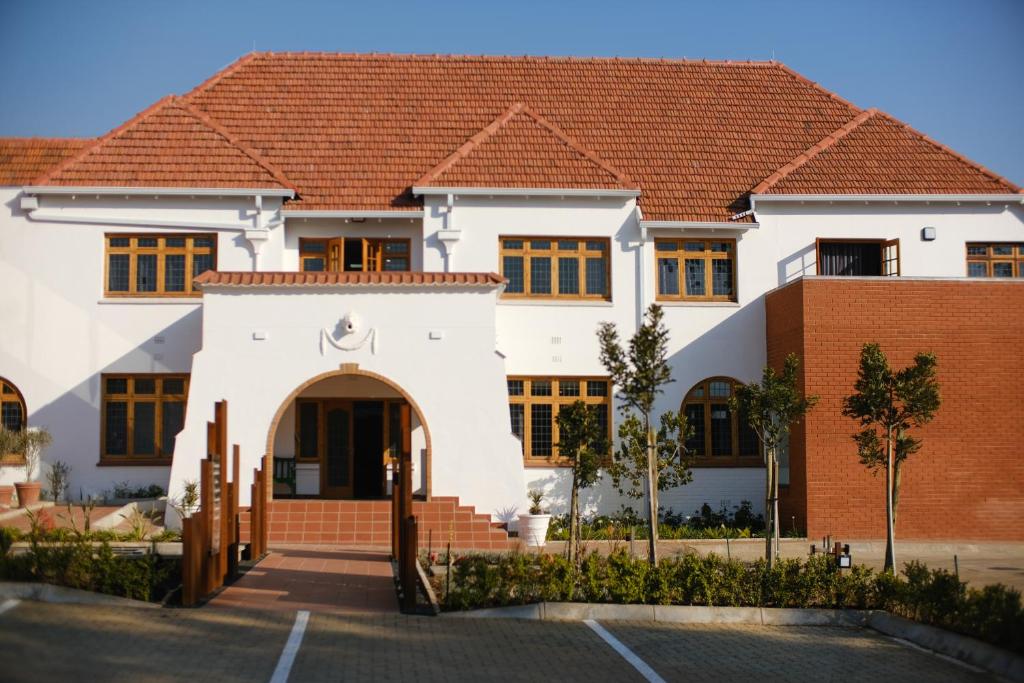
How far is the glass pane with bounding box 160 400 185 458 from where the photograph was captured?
24.1m

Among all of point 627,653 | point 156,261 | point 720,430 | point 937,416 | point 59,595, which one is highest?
point 156,261

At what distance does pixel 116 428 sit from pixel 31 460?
5.82 feet

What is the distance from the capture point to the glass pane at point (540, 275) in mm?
24703

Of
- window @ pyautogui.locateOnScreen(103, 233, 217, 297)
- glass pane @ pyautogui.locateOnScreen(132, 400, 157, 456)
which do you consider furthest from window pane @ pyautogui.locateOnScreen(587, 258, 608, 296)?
glass pane @ pyautogui.locateOnScreen(132, 400, 157, 456)

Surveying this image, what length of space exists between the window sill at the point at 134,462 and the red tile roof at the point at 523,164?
315 inches

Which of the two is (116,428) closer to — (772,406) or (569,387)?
(569,387)

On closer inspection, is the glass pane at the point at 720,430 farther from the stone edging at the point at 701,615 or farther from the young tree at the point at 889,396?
the stone edging at the point at 701,615

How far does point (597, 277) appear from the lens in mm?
24938

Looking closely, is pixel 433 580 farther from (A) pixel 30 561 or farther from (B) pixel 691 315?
(B) pixel 691 315

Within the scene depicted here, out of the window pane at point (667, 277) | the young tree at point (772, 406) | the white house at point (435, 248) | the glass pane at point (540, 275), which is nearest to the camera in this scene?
the young tree at point (772, 406)

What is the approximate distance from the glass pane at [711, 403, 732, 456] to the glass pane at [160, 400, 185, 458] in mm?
11458

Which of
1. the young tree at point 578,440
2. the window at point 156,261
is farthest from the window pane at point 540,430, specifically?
the window at point 156,261

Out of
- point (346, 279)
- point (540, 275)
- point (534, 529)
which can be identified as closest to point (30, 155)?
point (346, 279)

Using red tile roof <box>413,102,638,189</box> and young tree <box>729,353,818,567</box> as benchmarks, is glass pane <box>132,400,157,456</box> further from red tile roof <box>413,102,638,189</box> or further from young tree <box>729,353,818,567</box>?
young tree <box>729,353,818,567</box>
